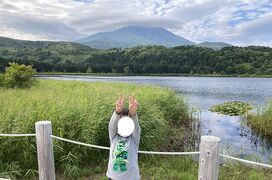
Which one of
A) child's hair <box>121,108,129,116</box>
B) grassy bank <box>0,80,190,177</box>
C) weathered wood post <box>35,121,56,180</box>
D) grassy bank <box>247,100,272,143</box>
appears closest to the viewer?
child's hair <box>121,108,129,116</box>

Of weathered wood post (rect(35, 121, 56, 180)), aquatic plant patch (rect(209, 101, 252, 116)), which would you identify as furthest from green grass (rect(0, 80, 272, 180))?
aquatic plant patch (rect(209, 101, 252, 116))

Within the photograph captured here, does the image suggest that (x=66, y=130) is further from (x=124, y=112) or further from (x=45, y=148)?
(x=124, y=112)

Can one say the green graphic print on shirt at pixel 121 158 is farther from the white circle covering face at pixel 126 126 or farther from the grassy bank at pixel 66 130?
the grassy bank at pixel 66 130

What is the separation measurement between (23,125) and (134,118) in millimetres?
4484

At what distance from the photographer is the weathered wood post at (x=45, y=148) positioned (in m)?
5.43

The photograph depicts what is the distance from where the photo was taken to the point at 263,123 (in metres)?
15.4

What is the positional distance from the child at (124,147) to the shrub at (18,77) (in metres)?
16.7

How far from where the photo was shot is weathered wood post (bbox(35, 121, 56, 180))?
17.8 feet

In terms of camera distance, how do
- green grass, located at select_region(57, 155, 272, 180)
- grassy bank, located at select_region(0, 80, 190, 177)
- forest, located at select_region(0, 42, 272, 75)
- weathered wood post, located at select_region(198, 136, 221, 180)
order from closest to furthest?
weathered wood post, located at select_region(198, 136, 221, 180) → grassy bank, located at select_region(0, 80, 190, 177) → green grass, located at select_region(57, 155, 272, 180) → forest, located at select_region(0, 42, 272, 75)

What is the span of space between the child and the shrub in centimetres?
1667

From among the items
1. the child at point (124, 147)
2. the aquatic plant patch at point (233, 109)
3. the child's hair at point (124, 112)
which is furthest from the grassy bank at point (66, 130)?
the aquatic plant patch at point (233, 109)

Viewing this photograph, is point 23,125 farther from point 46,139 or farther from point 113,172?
point 113,172

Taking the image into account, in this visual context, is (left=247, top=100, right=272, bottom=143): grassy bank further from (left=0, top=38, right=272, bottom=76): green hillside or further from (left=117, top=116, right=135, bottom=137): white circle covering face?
(left=0, top=38, right=272, bottom=76): green hillside

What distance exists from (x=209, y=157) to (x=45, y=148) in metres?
2.94
